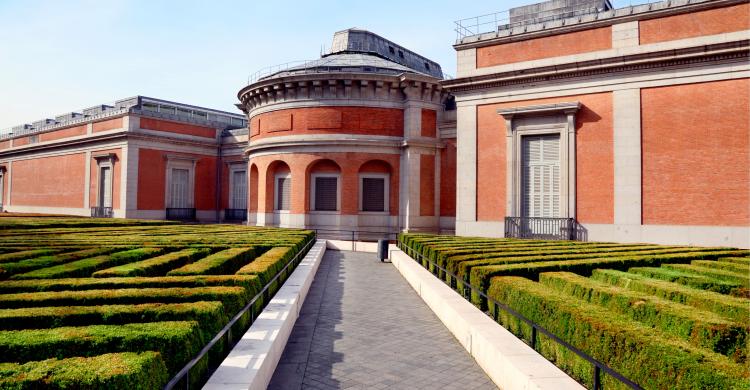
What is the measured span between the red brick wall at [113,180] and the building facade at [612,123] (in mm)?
24441

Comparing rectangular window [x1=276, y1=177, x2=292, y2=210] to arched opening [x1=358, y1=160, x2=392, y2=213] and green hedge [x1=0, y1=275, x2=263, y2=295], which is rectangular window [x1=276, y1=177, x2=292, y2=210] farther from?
green hedge [x1=0, y1=275, x2=263, y2=295]

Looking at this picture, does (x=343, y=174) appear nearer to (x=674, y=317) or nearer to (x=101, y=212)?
(x=101, y=212)

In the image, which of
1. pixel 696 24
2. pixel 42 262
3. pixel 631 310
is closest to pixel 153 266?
pixel 42 262

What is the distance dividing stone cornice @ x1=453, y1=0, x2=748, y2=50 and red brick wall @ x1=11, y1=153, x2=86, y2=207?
3124cm

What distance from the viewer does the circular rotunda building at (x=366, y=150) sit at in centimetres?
2609

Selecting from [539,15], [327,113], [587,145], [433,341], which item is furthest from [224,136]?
[433,341]

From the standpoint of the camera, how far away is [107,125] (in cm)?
3447

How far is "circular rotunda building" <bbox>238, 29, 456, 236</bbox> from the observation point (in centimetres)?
2609

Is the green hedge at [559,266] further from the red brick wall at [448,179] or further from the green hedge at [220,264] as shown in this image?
the red brick wall at [448,179]

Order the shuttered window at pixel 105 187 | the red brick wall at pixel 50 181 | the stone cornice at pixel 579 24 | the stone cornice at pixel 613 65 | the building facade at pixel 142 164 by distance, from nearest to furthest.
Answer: the stone cornice at pixel 613 65 < the stone cornice at pixel 579 24 < the building facade at pixel 142 164 < the shuttered window at pixel 105 187 < the red brick wall at pixel 50 181

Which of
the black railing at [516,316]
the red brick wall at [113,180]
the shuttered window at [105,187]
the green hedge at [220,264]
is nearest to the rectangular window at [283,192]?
the black railing at [516,316]

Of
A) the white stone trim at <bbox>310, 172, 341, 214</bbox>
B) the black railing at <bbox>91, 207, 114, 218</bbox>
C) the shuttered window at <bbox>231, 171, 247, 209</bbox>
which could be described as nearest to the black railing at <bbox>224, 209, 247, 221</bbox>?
the shuttered window at <bbox>231, 171, 247, 209</bbox>

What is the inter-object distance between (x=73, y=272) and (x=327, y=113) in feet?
63.5

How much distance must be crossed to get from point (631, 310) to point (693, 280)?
8.93ft
